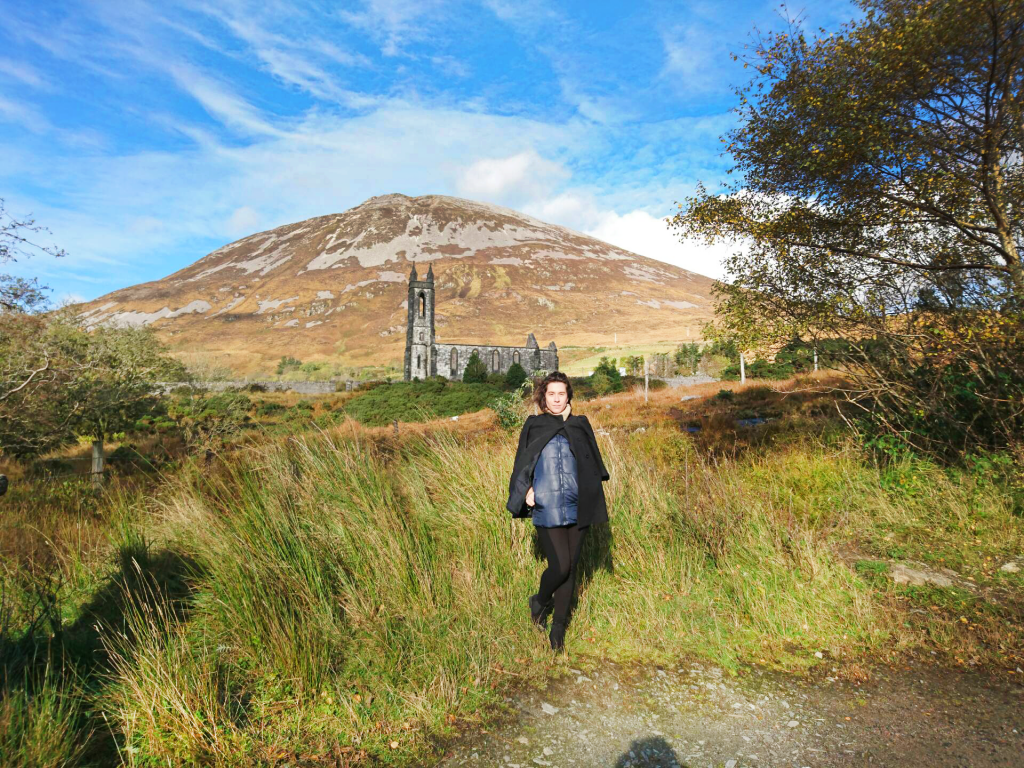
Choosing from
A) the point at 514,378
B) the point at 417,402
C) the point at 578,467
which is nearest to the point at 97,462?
the point at 578,467

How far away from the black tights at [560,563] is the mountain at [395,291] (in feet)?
234

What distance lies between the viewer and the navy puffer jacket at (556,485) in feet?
10.7

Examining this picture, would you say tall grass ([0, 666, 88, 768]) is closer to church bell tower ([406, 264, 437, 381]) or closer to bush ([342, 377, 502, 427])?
bush ([342, 377, 502, 427])

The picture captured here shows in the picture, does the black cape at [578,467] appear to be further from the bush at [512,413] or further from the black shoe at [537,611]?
the bush at [512,413]

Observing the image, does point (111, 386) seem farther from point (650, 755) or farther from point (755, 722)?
point (755, 722)

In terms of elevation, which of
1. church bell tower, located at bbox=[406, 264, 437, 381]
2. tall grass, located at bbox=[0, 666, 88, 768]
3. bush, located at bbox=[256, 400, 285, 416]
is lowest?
bush, located at bbox=[256, 400, 285, 416]

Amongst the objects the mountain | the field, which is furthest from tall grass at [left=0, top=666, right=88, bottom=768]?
the mountain

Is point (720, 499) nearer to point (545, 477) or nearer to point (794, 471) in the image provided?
point (794, 471)

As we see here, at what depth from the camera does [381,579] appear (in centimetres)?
342

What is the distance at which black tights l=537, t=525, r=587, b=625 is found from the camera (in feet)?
10.6

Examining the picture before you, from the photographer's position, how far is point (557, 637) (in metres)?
3.30

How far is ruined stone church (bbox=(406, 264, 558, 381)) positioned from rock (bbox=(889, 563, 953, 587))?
4609cm

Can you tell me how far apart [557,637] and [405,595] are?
39.1 inches

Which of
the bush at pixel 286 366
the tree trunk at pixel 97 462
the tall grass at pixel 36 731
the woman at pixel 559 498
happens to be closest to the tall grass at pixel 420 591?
the tall grass at pixel 36 731
